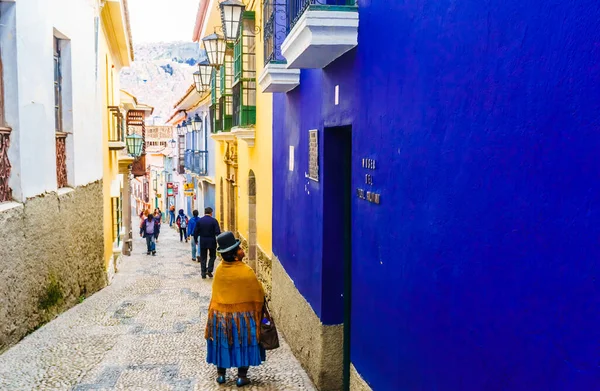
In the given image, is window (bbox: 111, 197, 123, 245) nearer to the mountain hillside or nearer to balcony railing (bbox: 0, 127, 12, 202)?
balcony railing (bbox: 0, 127, 12, 202)

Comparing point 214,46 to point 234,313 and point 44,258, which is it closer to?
point 44,258

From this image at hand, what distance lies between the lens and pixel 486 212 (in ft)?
9.45

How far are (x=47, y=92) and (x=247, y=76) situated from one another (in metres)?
4.73

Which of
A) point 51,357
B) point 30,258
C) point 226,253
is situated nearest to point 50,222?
point 30,258

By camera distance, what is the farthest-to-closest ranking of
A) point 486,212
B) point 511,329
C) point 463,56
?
point 463,56
point 486,212
point 511,329

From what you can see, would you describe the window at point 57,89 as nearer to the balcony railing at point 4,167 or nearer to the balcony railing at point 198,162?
the balcony railing at point 4,167

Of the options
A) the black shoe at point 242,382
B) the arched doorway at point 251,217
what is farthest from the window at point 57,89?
the black shoe at point 242,382

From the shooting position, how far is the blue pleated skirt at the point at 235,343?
21.6 ft

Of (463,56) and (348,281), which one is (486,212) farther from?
(348,281)

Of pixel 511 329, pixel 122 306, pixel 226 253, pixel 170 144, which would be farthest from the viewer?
pixel 170 144

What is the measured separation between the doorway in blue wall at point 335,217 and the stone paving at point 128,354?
959mm

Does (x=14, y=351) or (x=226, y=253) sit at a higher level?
(x=226, y=253)

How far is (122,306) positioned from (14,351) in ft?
13.4

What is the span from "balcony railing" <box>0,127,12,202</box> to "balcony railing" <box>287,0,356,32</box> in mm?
3433
